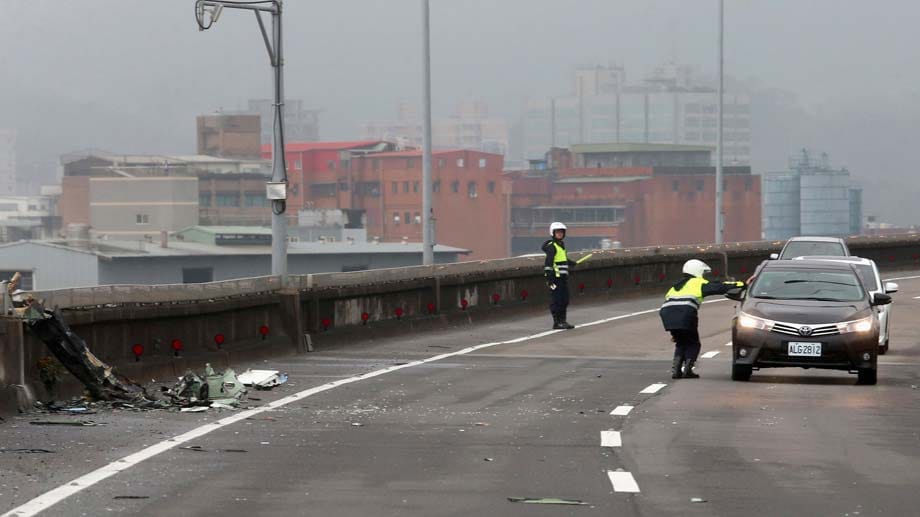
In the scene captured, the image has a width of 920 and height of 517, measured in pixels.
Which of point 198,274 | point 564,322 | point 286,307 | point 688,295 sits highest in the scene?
point 688,295

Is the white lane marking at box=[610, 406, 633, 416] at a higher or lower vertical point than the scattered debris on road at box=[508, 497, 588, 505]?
lower

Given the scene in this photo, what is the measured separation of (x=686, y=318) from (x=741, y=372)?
0.95 m

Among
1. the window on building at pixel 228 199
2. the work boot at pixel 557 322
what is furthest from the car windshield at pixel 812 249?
the window on building at pixel 228 199

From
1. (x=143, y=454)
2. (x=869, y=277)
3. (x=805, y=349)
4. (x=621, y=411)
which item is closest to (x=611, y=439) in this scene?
(x=621, y=411)

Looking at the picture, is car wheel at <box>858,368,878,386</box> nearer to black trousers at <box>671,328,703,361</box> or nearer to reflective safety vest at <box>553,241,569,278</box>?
black trousers at <box>671,328,703,361</box>

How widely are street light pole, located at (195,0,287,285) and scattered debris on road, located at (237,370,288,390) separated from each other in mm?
6952

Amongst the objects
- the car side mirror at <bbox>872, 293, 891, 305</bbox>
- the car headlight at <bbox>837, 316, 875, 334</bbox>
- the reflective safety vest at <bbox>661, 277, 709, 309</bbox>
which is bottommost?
the car headlight at <bbox>837, 316, 875, 334</bbox>

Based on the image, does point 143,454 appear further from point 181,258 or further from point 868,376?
point 181,258

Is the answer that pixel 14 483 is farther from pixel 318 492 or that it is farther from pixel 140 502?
pixel 318 492

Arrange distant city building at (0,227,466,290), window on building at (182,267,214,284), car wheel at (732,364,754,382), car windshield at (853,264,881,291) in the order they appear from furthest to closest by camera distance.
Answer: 1. window on building at (182,267,214,284)
2. distant city building at (0,227,466,290)
3. car windshield at (853,264,881,291)
4. car wheel at (732,364,754,382)

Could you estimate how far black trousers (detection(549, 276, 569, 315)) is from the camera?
29.1 meters

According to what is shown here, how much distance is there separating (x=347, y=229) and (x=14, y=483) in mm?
167936

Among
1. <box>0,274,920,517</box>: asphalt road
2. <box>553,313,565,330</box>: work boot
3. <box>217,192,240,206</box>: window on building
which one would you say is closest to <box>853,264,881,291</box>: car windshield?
<box>0,274,920,517</box>: asphalt road

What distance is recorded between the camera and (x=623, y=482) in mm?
10625
